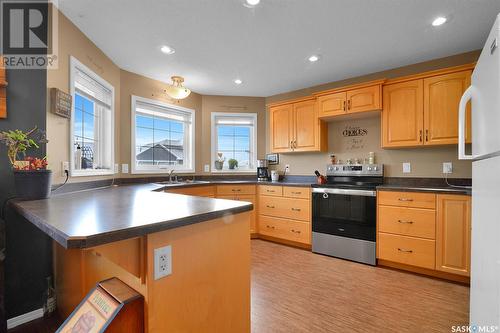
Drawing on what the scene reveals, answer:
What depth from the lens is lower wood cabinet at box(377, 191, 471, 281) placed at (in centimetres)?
226

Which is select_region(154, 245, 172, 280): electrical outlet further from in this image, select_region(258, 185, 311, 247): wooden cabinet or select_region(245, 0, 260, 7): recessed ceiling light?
select_region(258, 185, 311, 247): wooden cabinet

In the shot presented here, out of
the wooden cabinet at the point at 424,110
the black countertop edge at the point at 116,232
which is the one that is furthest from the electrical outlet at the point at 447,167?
the black countertop edge at the point at 116,232

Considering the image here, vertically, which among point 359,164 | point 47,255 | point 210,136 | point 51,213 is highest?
point 210,136

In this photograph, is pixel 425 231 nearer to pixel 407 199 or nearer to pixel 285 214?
pixel 407 199

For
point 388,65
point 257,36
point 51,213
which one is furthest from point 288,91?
point 51,213

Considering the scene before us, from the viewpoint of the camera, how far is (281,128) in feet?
12.6

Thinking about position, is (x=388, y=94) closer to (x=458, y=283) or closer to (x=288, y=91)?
(x=288, y=91)

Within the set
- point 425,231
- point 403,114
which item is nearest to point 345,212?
point 425,231

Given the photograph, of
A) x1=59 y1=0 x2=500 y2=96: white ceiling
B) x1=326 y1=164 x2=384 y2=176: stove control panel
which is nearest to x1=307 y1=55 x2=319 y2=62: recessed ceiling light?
x1=59 y1=0 x2=500 y2=96: white ceiling

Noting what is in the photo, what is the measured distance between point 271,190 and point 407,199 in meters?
1.72

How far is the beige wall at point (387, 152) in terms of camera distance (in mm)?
2699

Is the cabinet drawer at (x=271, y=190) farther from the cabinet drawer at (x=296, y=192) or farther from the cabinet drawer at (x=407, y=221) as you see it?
the cabinet drawer at (x=407, y=221)

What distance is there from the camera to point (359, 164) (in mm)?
3273

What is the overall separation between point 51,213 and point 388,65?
11.6 ft
